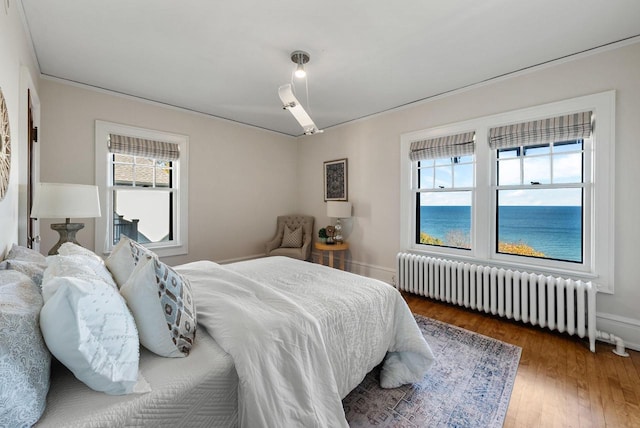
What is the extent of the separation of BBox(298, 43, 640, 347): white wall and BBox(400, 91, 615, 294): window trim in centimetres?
6

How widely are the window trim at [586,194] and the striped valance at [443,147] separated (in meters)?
0.06

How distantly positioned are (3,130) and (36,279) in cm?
87

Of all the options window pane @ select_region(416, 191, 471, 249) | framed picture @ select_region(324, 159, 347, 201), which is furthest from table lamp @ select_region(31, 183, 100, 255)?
window pane @ select_region(416, 191, 471, 249)

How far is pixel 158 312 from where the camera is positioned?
40.8 inches

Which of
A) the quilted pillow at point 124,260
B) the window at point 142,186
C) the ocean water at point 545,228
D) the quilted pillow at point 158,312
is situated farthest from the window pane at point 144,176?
the ocean water at point 545,228

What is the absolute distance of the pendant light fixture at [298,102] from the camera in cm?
203

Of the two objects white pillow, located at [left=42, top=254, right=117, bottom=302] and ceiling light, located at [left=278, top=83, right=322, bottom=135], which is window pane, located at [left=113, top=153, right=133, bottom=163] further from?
white pillow, located at [left=42, top=254, right=117, bottom=302]

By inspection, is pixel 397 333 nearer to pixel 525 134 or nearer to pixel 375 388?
pixel 375 388

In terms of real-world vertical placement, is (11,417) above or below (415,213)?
below

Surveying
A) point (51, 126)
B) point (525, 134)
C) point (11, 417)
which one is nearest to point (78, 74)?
point (51, 126)

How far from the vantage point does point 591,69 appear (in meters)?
2.38

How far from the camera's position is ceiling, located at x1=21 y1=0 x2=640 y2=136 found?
6.15ft

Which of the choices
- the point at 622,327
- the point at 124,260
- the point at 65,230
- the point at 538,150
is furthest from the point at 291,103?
the point at 622,327

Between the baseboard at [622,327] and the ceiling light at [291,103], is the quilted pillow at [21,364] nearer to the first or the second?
the ceiling light at [291,103]
